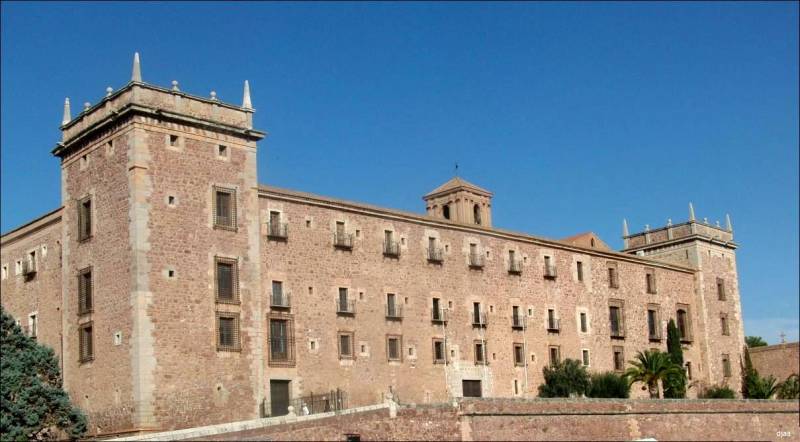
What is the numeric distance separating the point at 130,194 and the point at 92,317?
4731 mm

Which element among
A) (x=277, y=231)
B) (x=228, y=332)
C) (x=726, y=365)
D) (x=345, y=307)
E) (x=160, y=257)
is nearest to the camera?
(x=160, y=257)

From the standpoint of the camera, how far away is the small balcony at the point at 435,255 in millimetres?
46062

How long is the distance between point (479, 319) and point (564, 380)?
487 cm

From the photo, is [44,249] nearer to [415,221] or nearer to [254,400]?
[254,400]

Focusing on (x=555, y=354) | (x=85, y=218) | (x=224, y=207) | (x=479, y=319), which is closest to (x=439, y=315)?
(x=479, y=319)

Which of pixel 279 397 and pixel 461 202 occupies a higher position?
pixel 461 202

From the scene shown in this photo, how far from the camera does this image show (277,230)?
40.6 metres

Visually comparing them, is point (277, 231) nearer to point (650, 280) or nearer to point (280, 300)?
point (280, 300)

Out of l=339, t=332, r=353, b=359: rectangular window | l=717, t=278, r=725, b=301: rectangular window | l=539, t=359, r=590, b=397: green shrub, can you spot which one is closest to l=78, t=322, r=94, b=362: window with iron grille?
l=339, t=332, r=353, b=359: rectangular window

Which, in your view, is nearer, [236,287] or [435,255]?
[236,287]

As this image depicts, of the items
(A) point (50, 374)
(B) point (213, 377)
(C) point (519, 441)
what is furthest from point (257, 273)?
(C) point (519, 441)

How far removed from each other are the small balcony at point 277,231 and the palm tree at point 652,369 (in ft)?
58.8

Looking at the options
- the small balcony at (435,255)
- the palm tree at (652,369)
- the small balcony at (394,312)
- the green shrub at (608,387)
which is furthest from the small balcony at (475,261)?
the palm tree at (652,369)

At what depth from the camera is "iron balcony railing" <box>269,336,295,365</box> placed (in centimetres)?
3928
